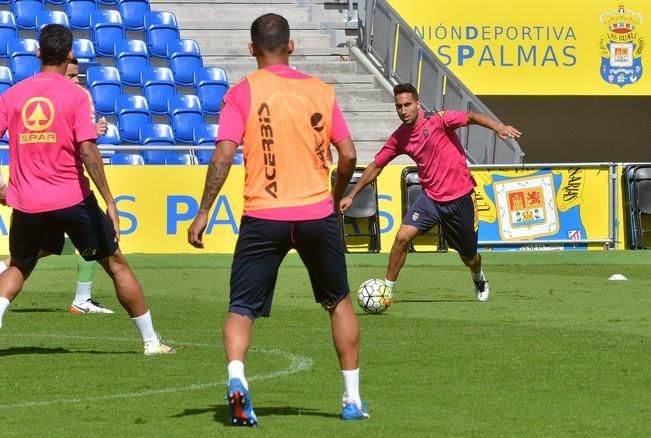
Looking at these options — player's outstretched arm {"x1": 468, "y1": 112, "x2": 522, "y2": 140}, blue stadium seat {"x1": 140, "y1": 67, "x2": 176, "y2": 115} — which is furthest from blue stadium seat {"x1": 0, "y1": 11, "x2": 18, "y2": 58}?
player's outstretched arm {"x1": 468, "y1": 112, "x2": 522, "y2": 140}

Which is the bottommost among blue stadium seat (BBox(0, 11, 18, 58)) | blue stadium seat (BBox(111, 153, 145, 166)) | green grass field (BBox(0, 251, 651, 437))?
green grass field (BBox(0, 251, 651, 437))

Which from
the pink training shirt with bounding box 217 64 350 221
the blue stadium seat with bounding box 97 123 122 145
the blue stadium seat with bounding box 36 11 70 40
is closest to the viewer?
the pink training shirt with bounding box 217 64 350 221

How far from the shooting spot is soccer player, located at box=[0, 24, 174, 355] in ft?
31.5

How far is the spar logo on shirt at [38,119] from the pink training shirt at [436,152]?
17.7 ft

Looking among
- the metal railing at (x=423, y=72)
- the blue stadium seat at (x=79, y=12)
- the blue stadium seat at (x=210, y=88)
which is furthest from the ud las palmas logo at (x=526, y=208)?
the blue stadium seat at (x=79, y=12)

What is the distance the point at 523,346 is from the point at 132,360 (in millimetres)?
3058

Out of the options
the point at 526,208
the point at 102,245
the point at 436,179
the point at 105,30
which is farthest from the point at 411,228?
the point at 105,30

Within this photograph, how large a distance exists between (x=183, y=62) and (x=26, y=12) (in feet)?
10.9

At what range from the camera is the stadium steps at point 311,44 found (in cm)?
2911

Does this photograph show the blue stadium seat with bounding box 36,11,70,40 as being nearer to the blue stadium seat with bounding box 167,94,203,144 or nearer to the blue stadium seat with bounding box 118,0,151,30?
the blue stadium seat with bounding box 118,0,151,30

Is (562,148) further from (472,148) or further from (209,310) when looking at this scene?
(209,310)

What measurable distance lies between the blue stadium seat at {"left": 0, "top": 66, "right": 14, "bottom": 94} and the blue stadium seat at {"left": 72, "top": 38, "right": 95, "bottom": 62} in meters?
1.81

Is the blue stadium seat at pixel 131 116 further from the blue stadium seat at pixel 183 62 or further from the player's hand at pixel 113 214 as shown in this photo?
the player's hand at pixel 113 214

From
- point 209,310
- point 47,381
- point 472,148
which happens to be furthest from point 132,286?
point 472,148
